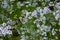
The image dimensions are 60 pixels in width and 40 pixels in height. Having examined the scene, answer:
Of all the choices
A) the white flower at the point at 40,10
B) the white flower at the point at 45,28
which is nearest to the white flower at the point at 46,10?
the white flower at the point at 40,10

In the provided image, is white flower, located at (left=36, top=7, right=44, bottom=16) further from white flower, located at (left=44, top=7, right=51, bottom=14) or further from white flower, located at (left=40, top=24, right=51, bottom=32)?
white flower, located at (left=40, top=24, right=51, bottom=32)

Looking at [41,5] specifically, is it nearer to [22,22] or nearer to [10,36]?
[22,22]

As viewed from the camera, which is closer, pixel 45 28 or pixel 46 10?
pixel 45 28

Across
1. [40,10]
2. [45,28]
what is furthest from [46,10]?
[45,28]

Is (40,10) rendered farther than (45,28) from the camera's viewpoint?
Yes

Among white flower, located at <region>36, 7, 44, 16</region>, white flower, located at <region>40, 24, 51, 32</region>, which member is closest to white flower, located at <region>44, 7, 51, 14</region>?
white flower, located at <region>36, 7, 44, 16</region>

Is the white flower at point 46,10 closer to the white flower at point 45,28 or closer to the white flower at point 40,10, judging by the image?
the white flower at point 40,10

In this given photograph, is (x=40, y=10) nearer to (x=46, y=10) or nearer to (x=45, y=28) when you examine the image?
(x=46, y=10)

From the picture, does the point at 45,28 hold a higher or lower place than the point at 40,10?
lower

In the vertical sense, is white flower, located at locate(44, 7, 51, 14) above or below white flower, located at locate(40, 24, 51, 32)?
above

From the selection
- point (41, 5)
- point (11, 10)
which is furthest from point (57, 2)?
point (11, 10)

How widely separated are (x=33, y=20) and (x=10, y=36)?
89 centimetres

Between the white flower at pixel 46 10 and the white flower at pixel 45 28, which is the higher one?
the white flower at pixel 46 10

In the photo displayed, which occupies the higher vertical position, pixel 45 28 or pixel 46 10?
pixel 46 10
